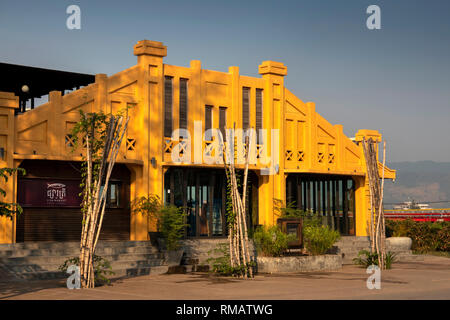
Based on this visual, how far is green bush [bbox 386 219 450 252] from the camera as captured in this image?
29.5 meters

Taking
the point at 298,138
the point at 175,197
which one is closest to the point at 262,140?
the point at 298,138

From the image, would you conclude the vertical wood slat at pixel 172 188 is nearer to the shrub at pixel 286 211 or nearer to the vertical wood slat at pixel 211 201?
the vertical wood slat at pixel 211 201

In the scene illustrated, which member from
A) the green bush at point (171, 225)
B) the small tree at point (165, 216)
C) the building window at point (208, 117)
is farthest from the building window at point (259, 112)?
the green bush at point (171, 225)

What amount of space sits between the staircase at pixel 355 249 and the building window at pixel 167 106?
769 cm

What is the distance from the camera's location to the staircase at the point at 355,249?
25062 millimetres

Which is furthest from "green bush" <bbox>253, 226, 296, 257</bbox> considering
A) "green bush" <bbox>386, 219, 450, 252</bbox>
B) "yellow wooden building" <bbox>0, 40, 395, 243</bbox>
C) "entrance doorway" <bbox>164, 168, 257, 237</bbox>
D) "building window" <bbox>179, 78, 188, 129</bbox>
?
"green bush" <bbox>386, 219, 450, 252</bbox>

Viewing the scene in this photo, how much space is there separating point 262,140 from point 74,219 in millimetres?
7898

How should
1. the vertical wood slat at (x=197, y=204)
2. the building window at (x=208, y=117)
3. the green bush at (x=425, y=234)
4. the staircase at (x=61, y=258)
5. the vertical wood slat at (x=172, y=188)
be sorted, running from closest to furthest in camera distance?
the staircase at (x=61, y=258), the vertical wood slat at (x=172, y=188), the vertical wood slat at (x=197, y=204), the building window at (x=208, y=117), the green bush at (x=425, y=234)

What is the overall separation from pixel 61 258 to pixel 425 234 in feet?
56.4

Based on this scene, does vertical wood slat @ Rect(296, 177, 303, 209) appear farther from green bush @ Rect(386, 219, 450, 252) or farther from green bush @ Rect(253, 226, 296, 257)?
green bush @ Rect(253, 226, 296, 257)

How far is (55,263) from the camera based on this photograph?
18.6 metres

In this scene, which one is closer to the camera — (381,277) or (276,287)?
(276,287)

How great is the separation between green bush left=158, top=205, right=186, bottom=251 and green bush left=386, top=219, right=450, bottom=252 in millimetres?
11788
